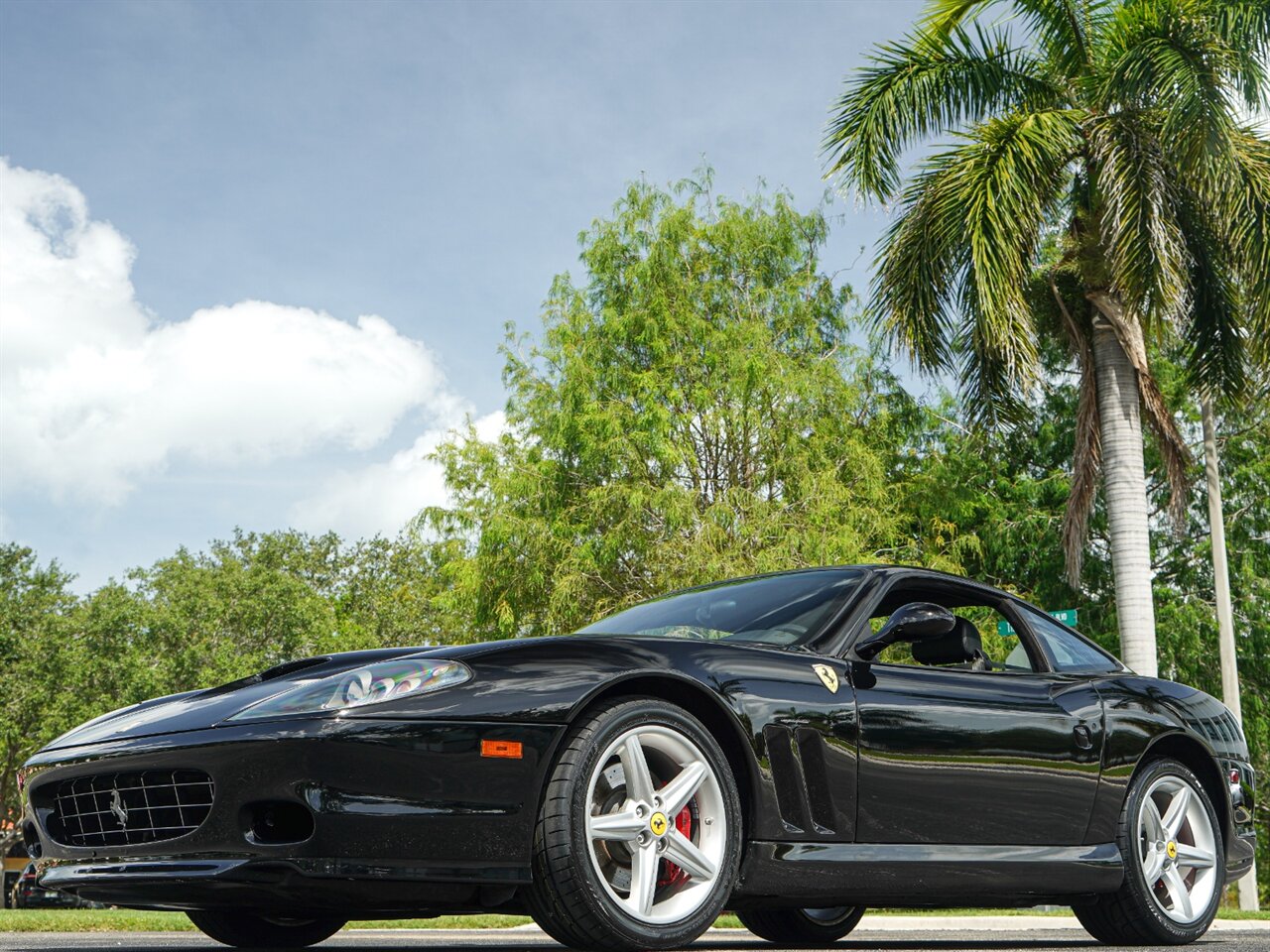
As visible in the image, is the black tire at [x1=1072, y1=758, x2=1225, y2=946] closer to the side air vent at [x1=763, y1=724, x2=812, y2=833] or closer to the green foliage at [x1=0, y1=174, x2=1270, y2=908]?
the side air vent at [x1=763, y1=724, x2=812, y2=833]

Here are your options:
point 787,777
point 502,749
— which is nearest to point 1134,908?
point 787,777

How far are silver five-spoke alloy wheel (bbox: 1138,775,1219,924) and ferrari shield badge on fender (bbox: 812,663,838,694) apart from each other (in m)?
1.84

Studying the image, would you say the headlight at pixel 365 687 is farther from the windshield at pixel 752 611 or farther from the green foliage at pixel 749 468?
the green foliage at pixel 749 468

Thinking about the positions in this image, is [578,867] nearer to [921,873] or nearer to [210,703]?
[210,703]

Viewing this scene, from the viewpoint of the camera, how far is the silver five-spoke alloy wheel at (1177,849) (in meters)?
5.91

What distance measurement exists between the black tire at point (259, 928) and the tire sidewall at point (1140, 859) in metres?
3.07

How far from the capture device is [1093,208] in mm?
17125

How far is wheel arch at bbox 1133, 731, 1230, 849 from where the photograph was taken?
20.1ft

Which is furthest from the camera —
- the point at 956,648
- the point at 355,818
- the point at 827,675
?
the point at 956,648

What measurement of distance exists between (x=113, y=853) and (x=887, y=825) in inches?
94.4

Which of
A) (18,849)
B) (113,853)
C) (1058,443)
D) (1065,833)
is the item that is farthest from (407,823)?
(18,849)

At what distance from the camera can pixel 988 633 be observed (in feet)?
62.1

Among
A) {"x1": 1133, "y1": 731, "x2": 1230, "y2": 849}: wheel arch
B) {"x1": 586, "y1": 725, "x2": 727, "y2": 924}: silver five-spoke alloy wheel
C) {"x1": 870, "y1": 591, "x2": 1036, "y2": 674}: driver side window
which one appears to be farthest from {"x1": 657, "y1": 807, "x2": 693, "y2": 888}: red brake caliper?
{"x1": 1133, "y1": 731, "x2": 1230, "y2": 849}: wheel arch

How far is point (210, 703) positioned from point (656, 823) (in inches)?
54.0
